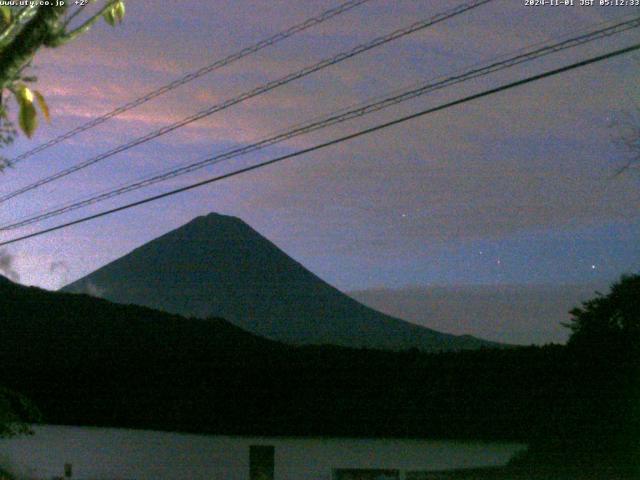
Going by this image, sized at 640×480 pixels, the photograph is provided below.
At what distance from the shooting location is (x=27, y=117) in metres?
3.52

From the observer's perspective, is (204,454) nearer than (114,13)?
No

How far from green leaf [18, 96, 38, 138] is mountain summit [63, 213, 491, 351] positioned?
1285 inches

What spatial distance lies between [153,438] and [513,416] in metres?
9.41

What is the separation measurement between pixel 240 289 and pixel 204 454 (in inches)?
1062

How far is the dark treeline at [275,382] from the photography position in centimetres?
1636

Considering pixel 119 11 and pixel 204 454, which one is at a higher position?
pixel 119 11

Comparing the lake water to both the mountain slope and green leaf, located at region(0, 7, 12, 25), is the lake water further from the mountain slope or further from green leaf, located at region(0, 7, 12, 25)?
green leaf, located at region(0, 7, 12, 25)

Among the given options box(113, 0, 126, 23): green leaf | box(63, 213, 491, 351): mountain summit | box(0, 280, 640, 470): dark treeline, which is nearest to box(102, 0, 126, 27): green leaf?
box(113, 0, 126, 23): green leaf

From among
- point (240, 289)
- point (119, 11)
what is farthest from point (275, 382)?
point (240, 289)

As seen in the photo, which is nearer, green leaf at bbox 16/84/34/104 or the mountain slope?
green leaf at bbox 16/84/34/104

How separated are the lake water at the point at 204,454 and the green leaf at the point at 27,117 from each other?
14736 millimetres

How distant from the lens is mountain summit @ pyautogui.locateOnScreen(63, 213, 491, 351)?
40969 millimetres

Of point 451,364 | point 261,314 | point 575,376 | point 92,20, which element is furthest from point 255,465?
point 261,314

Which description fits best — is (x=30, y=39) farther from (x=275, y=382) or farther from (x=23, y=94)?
(x=275, y=382)
